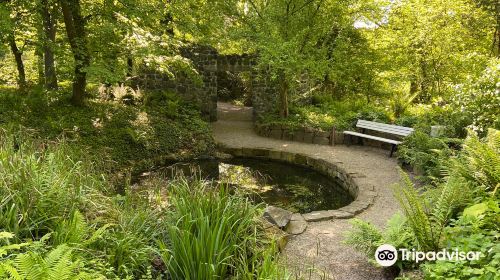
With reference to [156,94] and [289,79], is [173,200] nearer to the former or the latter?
[289,79]

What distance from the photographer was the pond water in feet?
19.5

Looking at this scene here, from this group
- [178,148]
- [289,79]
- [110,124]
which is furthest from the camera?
[289,79]

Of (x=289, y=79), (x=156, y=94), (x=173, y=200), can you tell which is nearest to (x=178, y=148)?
(x=156, y=94)

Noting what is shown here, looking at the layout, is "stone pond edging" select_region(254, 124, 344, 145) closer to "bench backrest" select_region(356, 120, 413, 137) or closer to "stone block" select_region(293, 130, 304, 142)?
"stone block" select_region(293, 130, 304, 142)

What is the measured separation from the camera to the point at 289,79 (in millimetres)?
9414

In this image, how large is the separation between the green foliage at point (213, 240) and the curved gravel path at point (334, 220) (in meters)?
0.37

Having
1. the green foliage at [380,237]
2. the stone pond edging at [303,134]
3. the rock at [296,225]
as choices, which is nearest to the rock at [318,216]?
the rock at [296,225]

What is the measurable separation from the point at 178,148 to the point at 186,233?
612 cm

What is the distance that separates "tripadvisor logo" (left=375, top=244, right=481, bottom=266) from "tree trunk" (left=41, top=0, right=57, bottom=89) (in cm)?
649

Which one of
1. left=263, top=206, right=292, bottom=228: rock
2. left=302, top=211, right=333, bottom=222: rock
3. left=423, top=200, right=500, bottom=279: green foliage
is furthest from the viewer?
left=302, top=211, right=333, bottom=222: rock

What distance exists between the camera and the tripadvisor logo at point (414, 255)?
2562 mm

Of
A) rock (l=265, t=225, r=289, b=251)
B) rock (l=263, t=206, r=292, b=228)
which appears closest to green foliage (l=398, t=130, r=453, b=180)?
rock (l=263, t=206, r=292, b=228)

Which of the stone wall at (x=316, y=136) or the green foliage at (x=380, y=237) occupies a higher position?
the stone wall at (x=316, y=136)

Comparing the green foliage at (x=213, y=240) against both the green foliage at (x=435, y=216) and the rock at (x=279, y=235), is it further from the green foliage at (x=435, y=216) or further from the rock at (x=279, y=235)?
the green foliage at (x=435, y=216)
